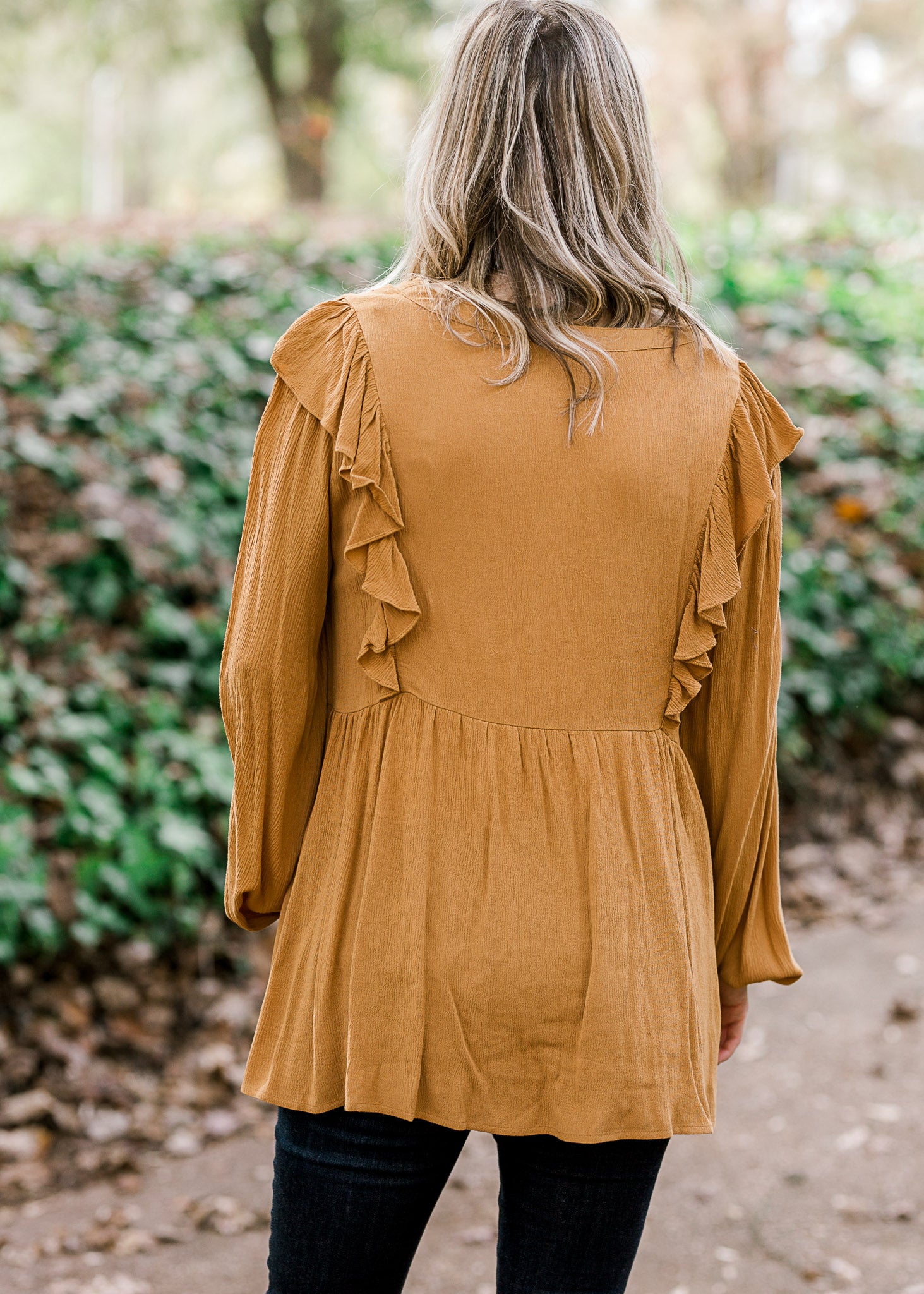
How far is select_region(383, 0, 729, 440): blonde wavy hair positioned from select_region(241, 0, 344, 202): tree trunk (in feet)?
44.1

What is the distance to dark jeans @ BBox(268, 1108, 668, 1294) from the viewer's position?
141 centimetres

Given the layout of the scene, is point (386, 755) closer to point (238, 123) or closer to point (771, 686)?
point (771, 686)

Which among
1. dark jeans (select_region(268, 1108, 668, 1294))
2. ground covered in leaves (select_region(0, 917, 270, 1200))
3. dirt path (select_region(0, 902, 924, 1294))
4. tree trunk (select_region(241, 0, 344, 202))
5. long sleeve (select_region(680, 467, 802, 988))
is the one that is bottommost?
dirt path (select_region(0, 902, 924, 1294))

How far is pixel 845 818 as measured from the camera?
523 centimetres

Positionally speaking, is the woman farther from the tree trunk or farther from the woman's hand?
the tree trunk

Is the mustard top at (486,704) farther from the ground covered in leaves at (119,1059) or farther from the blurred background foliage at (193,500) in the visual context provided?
the ground covered in leaves at (119,1059)

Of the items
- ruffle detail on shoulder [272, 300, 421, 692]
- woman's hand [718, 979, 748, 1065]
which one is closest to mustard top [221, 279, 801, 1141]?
ruffle detail on shoulder [272, 300, 421, 692]

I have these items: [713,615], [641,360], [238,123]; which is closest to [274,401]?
[641,360]

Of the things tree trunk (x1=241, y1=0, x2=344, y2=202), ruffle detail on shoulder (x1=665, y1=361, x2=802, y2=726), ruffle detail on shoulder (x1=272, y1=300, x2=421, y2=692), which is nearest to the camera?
ruffle detail on shoulder (x1=272, y1=300, x2=421, y2=692)

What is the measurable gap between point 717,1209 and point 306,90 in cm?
1452

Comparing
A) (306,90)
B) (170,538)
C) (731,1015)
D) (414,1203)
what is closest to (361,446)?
(414,1203)

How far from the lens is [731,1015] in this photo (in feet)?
5.85

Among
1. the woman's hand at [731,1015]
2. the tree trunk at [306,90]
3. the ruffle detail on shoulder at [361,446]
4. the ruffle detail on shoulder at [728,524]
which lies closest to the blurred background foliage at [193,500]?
the ruffle detail on shoulder at [728,524]

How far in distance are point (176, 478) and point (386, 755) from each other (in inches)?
119
